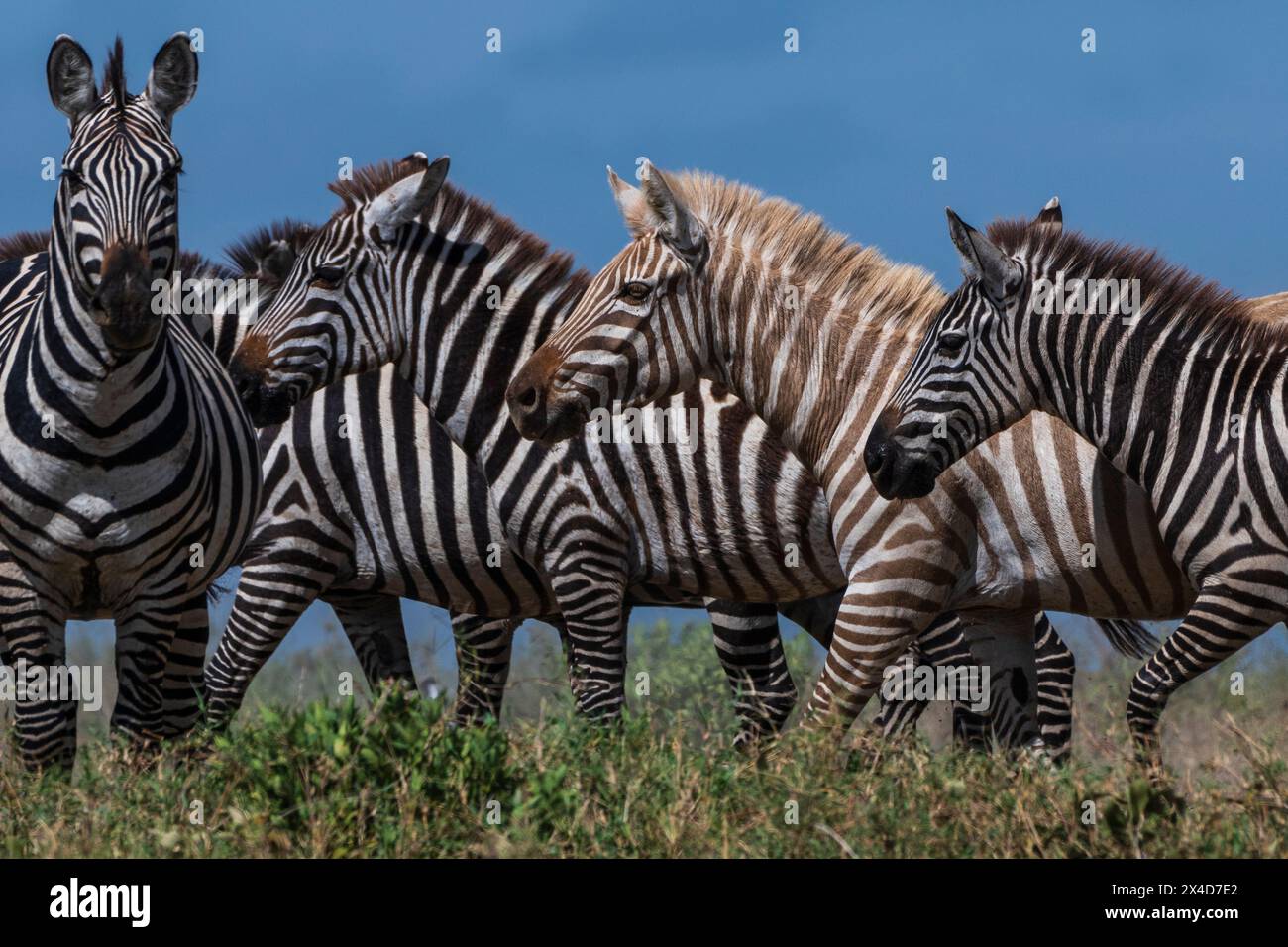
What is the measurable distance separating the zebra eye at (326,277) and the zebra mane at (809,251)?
1.95 meters

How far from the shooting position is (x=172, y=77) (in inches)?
Result: 285

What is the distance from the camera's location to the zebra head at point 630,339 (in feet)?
→ 25.5

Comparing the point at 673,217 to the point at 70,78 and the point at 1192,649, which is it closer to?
the point at 70,78

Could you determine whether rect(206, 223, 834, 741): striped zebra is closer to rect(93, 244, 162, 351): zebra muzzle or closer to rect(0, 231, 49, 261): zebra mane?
rect(0, 231, 49, 261): zebra mane

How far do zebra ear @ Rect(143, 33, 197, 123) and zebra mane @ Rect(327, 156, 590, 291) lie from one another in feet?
6.15

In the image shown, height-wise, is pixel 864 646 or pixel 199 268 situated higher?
pixel 199 268

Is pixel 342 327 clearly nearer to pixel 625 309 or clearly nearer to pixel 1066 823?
pixel 625 309

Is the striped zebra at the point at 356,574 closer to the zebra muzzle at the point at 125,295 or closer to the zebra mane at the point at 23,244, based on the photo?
the zebra mane at the point at 23,244

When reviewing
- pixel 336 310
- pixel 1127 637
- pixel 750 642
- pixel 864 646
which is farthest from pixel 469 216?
pixel 1127 637

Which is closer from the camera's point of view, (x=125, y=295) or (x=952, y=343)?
(x=125, y=295)

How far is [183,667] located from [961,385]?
13.1ft

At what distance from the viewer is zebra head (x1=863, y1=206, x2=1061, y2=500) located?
281 inches

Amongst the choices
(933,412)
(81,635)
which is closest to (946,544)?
(933,412)
